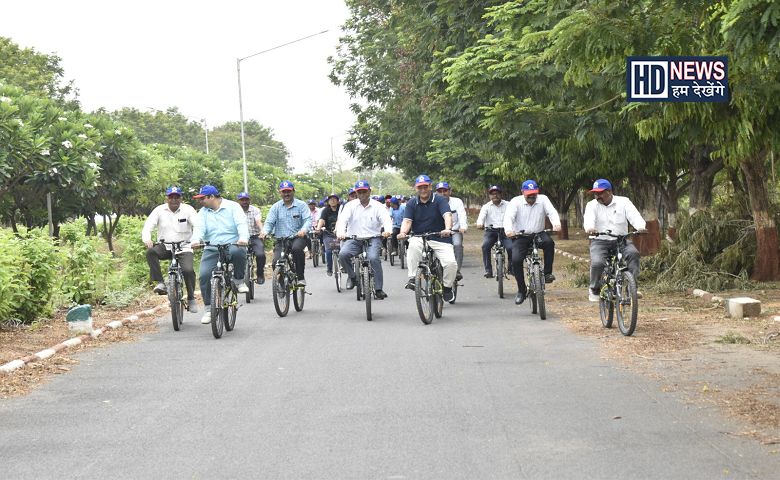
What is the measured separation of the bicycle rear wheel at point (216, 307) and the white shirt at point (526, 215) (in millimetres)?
4470

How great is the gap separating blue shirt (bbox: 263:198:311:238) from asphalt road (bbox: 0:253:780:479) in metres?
3.92

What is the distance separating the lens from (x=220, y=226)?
13.9m

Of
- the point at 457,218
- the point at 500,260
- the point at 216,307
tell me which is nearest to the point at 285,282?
the point at 216,307

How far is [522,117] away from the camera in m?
16.8

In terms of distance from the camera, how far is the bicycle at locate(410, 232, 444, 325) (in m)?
13.6

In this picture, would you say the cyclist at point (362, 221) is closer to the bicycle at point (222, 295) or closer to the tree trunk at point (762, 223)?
the bicycle at point (222, 295)

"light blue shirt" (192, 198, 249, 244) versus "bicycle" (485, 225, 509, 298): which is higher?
"light blue shirt" (192, 198, 249, 244)

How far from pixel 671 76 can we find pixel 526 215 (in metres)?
4.50

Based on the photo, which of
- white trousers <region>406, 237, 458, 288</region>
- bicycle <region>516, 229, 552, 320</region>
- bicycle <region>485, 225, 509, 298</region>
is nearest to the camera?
white trousers <region>406, 237, 458, 288</region>

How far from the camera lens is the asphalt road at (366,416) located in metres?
6.22

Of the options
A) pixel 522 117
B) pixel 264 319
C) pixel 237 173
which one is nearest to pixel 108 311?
pixel 264 319

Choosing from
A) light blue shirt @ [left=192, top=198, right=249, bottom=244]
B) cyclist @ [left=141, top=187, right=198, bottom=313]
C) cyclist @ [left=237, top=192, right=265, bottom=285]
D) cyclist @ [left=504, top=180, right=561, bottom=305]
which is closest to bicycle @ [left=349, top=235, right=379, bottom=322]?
light blue shirt @ [left=192, top=198, right=249, bottom=244]

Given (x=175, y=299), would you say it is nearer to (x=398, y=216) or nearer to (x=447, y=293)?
(x=447, y=293)

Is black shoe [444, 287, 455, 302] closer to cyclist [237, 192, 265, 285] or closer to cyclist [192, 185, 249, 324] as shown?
cyclist [192, 185, 249, 324]
